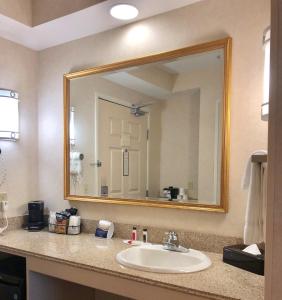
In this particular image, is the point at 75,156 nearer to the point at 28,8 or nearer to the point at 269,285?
the point at 28,8

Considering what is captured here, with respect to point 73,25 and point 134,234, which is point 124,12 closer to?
point 73,25

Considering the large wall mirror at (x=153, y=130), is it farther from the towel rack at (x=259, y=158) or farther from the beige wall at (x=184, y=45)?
the towel rack at (x=259, y=158)

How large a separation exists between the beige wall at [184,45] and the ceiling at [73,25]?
0.17ft

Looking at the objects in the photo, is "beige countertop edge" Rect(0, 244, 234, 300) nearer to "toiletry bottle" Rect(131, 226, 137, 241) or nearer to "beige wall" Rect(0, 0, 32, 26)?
"toiletry bottle" Rect(131, 226, 137, 241)

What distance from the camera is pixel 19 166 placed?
7.64ft

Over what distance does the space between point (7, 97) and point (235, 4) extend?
66.2 inches

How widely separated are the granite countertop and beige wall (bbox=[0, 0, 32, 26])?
4.92ft

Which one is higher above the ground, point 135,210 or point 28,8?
point 28,8

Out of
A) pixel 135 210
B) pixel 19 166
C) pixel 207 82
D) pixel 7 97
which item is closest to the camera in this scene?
pixel 207 82

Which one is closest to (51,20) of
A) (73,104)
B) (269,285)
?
(73,104)

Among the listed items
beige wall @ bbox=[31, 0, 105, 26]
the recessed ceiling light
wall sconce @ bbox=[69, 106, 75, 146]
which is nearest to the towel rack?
the recessed ceiling light

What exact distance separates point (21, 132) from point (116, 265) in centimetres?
143

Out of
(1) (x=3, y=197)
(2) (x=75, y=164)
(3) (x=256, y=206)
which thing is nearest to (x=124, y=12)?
(2) (x=75, y=164)

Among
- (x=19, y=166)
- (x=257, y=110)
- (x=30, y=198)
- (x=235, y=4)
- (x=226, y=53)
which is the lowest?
(x=30, y=198)
